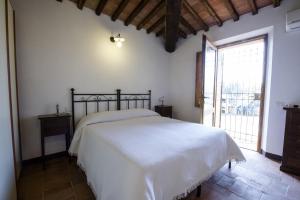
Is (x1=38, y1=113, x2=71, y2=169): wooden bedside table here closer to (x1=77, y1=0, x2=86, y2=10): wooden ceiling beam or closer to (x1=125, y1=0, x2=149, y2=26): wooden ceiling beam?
(x1=77, y1=0, x2=86, y2=10): wooden ceiling beam

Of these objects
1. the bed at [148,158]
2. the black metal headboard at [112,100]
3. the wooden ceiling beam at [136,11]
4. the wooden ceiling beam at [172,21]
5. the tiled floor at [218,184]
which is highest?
the wooden ceiling beam at [136,11]

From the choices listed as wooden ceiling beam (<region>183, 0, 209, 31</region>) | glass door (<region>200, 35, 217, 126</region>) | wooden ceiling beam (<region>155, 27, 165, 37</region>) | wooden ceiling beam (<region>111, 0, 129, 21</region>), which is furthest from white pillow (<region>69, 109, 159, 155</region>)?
wooden ceiling beam (<region>183, 0, 209, 31</region>)

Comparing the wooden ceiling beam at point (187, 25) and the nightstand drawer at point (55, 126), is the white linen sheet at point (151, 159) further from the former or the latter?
the wooden ceiling beam at point (187, 25)

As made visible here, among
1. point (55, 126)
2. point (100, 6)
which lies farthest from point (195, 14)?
point (55, 126)

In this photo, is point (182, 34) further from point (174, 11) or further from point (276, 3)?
point (276, 3)

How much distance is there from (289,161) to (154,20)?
358cm

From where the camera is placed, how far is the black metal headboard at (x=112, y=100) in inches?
112

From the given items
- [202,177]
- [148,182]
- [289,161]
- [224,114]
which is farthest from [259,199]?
[224,114]

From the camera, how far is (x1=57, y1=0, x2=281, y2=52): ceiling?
270 cm

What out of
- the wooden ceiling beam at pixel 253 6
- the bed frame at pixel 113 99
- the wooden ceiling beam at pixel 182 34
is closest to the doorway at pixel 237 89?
the wooden ceiling beam at pixel 253 6

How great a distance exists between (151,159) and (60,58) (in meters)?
2.39

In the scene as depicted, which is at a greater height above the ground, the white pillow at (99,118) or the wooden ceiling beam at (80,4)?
the wooden ceiling beam at (80,4)

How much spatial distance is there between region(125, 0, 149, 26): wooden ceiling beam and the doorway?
5.33 ft

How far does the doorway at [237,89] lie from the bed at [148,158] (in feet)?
4.45
